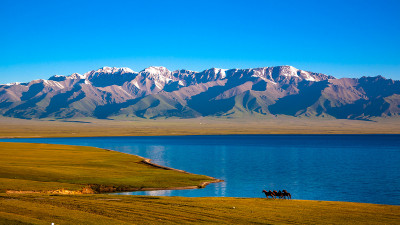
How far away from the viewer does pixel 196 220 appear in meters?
32.8

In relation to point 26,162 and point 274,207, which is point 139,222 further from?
point 26,162

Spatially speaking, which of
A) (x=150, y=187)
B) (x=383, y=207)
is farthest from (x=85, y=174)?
(x=383, y=207)

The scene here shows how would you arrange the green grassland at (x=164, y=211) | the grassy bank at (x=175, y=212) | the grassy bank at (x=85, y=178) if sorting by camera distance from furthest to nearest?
the grassy bank at (x=85, y=178) → the green grassland at (x=164, y=211) → the grassy bank at (x=175, y=212)

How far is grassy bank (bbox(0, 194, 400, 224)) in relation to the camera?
1238 inches

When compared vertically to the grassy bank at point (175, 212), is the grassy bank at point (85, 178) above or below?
below

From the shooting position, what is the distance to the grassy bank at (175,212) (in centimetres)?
3144

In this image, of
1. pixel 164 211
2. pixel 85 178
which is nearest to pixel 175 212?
pixel 164 211

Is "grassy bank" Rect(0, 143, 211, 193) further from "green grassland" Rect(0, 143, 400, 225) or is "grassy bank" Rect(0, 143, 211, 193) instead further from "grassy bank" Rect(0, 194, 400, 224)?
"grassy bank" Rect(0, 194, 400, 224)

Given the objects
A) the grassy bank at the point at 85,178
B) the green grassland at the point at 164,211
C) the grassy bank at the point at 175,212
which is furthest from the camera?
the grassy bank at the point at 85,178

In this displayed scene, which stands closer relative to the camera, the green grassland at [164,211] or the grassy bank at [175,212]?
the grassy bank at [175,212]

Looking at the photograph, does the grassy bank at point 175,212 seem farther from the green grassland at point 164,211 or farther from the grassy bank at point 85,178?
the grassy bank at point 85,178

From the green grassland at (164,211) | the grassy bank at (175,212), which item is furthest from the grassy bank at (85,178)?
the grassy bank at (175,212)

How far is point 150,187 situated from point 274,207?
26.9 m

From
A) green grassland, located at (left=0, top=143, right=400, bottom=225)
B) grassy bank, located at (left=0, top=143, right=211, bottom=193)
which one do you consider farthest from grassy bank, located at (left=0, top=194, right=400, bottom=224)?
grassy bank, located at (left=0, top=143, right=211, bottom=193)
